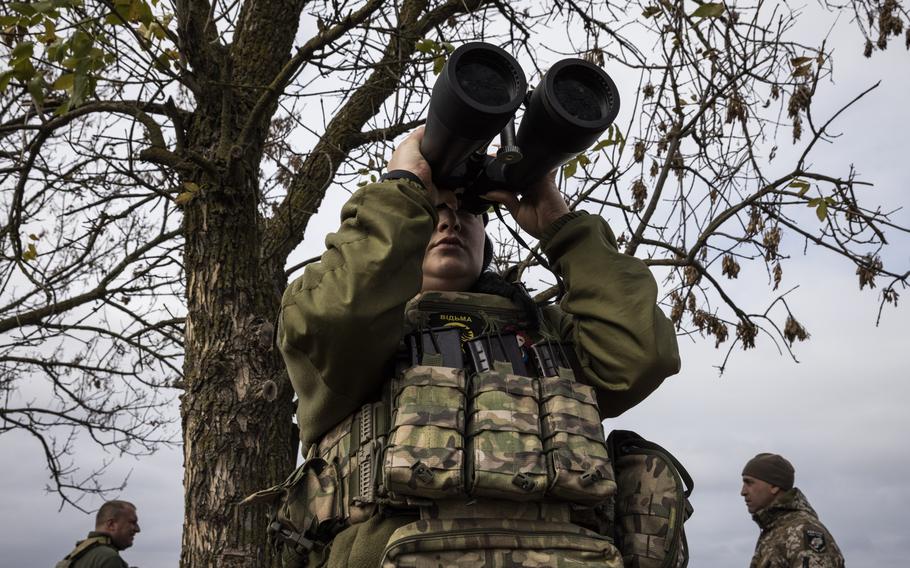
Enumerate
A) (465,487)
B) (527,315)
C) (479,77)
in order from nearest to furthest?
(465,487)
(479,77)
(527,315)

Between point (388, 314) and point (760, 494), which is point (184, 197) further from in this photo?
point (760, 494)

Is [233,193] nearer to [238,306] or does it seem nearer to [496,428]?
[238,306]

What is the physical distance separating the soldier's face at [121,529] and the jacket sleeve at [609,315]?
141 inches

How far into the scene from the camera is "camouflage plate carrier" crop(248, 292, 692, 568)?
6.21 ft

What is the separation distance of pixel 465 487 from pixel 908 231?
10.5ft

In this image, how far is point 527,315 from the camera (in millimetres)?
2389

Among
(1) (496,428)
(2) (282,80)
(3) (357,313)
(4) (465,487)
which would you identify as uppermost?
(2) (282,80)

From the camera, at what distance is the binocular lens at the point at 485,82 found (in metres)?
2.09

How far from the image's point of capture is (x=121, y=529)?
16.5ft

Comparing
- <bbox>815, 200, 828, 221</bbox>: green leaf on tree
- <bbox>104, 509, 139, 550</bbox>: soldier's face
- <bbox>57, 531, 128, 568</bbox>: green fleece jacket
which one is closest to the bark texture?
<bbox>57, 531, 128, 568</bbox>: green fleece jacket

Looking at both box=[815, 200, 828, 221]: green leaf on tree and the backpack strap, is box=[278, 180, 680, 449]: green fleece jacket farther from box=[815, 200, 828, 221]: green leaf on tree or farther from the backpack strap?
the backpack strap

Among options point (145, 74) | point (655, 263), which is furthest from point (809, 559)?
point (145, 74)

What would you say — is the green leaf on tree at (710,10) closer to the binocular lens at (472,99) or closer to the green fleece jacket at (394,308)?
the green fleece jacket at (394,308)

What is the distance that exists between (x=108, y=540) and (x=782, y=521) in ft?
12.0
